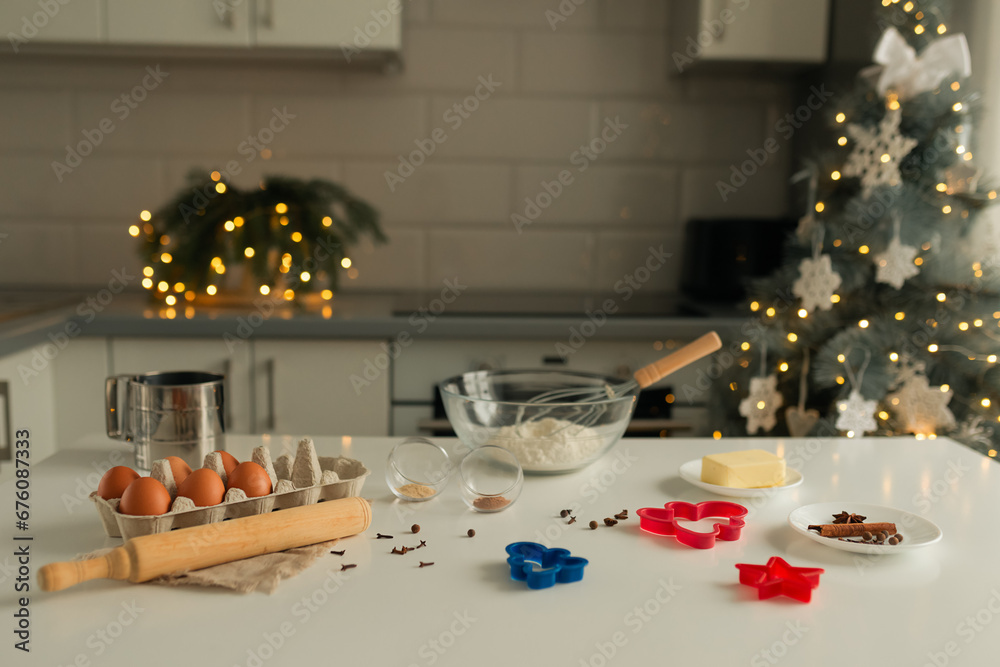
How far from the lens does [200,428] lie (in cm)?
90

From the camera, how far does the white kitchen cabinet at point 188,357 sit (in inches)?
74.9

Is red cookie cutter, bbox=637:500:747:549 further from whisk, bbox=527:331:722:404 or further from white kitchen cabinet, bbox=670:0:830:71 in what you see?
white kitchen cabinet, bbox=670:0:830:71

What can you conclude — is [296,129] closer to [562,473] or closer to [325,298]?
[325,298]

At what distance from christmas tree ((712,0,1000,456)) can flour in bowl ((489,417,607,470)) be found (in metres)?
0.87

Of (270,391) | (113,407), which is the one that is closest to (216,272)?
(270,391)

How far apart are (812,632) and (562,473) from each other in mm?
413

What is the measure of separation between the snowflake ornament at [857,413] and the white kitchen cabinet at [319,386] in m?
1.05

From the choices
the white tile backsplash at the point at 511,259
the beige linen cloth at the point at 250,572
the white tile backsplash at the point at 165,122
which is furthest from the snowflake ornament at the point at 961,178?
the white tile backsplash at the point at 165,122

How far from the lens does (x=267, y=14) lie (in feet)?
6.76

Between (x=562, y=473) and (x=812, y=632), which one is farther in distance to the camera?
(x=562, y=473)

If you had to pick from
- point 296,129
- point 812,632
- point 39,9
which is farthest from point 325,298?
point 812,632

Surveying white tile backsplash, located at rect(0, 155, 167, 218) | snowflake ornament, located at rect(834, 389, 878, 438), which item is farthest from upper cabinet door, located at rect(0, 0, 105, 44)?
snowflake ornament, located at rect(834, 389, 878, 438)

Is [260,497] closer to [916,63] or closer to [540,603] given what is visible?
[540,603]

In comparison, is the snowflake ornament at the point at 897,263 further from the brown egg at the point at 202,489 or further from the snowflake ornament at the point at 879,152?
the brown egg at the point at 202,489
